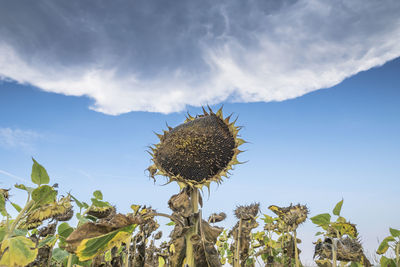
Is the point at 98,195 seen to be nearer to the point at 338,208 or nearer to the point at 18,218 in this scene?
the point at 18,218

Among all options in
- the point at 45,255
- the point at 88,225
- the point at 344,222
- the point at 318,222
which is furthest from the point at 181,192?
the point at 45,255

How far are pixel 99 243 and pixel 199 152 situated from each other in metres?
1.26

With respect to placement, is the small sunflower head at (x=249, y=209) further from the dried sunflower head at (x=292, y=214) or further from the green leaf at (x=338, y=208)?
the green leaf at (x=338, y=208)

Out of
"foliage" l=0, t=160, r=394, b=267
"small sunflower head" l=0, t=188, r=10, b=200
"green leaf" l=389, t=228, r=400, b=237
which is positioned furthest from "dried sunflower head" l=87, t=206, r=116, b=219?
"green leaf" l=389, t=228, r=400, b=237

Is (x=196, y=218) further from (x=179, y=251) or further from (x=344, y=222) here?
(x=344, y=222)

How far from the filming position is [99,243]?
→ 1929 millimetres

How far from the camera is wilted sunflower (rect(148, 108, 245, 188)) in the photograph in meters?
2.84

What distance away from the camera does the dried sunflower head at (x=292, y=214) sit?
375 centimetres

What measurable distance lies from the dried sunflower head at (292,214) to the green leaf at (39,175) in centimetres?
298

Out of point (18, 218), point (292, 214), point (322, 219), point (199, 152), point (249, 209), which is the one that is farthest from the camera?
point (249, 209)

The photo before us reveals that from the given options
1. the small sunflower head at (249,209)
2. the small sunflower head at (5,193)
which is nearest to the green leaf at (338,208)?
the small sunflower head at (249,209)

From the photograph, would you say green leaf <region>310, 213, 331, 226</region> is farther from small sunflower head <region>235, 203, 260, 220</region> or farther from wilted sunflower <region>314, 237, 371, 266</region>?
small sunflower head <region>235, 203, 260, 220</region>

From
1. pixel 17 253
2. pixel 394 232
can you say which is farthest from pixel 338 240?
pixel 17 253

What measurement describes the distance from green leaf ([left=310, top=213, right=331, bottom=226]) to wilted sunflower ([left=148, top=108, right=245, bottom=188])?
3.04 ft
